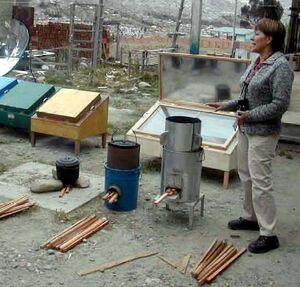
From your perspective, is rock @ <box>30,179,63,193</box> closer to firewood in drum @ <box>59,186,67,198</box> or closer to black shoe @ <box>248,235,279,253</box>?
firewood in drum @ <box>59,186,67,198</box>

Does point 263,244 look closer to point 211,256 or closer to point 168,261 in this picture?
point 211,256

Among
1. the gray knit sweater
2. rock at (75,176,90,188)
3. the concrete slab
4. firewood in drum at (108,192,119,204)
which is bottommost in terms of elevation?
the concrete slab

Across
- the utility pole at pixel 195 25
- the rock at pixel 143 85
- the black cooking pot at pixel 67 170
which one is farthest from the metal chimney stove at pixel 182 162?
the rock at pixel 143 85

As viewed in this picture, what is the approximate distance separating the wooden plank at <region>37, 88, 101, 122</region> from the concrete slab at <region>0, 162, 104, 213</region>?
80 centimetres

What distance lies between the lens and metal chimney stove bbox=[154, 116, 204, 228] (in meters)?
4.89

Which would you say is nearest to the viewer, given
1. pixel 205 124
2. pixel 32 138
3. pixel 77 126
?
pixel 205 124

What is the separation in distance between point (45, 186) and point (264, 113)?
2490 millimetres

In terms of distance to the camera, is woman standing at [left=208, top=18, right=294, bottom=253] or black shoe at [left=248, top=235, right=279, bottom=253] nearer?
woman standing at [left=208, top=18, right=294, bottom=253]

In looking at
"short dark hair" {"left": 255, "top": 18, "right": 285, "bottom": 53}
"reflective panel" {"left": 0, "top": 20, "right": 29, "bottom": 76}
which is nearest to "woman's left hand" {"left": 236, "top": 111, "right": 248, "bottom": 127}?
"short dark hair" {"left": 255, "top": 18, "right": 285, "bottom": 53}

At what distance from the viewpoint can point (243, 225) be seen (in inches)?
196

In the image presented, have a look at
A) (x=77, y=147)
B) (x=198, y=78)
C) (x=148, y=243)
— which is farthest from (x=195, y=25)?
(x=148, y=243)

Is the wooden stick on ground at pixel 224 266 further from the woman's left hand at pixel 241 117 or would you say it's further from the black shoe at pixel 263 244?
the woman's left hand at pixel 241 117

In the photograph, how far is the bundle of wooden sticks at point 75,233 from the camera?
14.6 feet

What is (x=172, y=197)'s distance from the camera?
4945 mm
